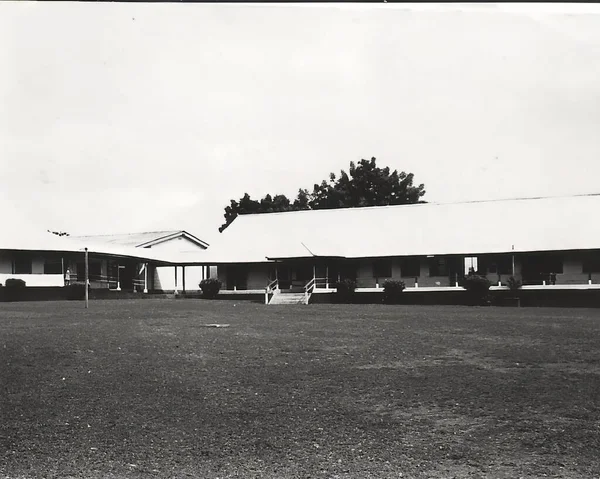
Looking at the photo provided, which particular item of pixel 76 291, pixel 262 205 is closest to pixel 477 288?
pixel 76 291

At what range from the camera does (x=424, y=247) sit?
40250 mm

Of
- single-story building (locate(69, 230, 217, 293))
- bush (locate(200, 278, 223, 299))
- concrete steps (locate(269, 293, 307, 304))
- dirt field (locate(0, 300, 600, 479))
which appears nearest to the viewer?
dirt field (locate(0, 300, 600, 479))

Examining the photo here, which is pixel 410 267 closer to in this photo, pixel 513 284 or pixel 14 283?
pixel 513 284

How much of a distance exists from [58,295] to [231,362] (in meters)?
25.3

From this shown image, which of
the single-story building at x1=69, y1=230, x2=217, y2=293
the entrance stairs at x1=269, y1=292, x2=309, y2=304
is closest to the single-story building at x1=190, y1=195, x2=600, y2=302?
the entrance stairs at x1=269, y1=292, x2=309, y2=304

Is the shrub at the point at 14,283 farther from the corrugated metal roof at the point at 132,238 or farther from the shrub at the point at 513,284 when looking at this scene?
the shrub at the point at 513,284

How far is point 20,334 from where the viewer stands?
18.3m

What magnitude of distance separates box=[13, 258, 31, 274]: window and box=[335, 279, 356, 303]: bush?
16.5 metres

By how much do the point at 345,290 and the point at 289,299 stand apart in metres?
3.37

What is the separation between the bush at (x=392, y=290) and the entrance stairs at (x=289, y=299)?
14.0 feet

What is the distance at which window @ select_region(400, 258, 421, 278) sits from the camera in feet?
135

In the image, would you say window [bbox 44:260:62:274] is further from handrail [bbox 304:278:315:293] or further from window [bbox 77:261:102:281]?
handrail [bbox 304:278:315:293]

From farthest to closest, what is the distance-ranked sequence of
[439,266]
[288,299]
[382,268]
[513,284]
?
[382,268]
[439,266]
[288,299]
[513,284]

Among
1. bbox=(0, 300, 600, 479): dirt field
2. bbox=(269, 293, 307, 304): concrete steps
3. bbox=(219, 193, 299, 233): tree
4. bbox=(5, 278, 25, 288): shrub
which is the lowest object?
bbox=(0, 300, 600, 479): dirt field
